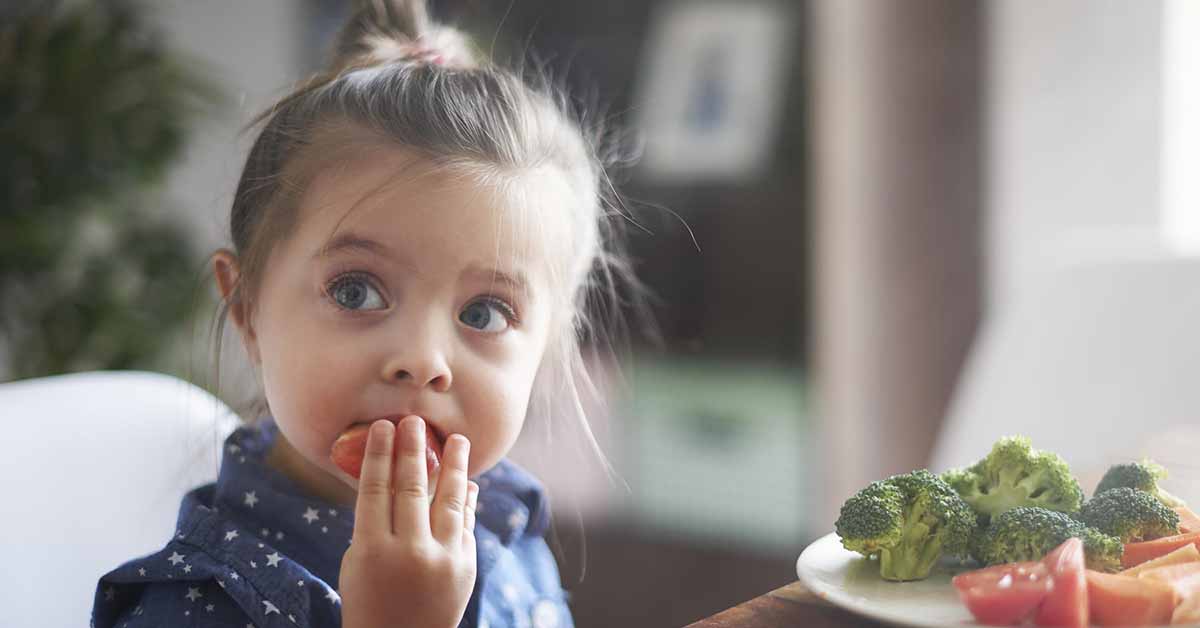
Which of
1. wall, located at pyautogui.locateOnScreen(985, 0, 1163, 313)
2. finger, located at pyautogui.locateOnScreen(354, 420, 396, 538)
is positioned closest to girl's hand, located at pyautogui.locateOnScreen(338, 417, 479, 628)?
finger, located at pyautogui.locateOnScreen(354, 420, 396, 538)

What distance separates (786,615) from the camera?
0.72 meters

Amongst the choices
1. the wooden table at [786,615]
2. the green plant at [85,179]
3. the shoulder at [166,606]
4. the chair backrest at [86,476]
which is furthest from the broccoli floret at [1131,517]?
the green plant at [85,179]

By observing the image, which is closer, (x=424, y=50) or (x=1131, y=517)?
(x=1131, y=517)

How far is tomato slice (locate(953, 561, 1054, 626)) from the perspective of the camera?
644mm

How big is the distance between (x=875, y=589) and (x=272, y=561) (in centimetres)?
48

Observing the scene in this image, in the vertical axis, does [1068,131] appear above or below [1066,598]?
above

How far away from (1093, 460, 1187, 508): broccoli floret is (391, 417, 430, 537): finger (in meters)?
0.46

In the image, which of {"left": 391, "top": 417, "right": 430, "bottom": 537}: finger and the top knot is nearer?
{"left": 391, "top": 417, "right": 430, "bottom": 537}: finger

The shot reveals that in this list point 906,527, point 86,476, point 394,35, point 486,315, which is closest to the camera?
point 906,527

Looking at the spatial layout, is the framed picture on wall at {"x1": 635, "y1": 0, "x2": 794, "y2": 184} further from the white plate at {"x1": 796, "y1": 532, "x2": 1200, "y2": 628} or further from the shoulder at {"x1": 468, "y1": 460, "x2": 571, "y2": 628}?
the white plate at {"x1": 796, "y1": 532, "x2": 1200, "y2": 628}

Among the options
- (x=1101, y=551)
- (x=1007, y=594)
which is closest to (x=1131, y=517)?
(x=1101, y=551)

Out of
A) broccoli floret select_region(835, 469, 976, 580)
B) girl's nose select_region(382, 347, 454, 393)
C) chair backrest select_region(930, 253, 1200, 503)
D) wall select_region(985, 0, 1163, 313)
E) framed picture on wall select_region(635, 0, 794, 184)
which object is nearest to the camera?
broccoli floret select_region(835, 469, 976, 580)

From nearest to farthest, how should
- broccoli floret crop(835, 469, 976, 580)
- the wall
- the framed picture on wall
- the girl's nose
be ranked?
broccoli floret crop(835, 469, 976, 580), the girl's nose, the wall, the framed picture on wall

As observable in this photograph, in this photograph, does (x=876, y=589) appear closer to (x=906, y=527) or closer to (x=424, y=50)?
(x=906, y=527)
